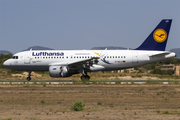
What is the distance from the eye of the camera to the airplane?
31.1 m

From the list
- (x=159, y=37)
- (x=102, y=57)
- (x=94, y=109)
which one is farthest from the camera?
(x=159, y=37)

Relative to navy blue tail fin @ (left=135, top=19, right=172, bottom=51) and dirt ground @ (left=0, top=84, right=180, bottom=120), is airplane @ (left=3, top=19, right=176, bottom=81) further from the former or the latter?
dirt ground @ (left=0, top=84, right=180, bottom=120)

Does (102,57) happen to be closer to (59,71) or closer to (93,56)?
(93,56)

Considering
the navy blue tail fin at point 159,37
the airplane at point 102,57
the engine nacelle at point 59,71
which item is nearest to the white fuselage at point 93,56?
the airplane at point 102,57

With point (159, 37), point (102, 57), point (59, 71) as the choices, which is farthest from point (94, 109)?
point (159, 37)

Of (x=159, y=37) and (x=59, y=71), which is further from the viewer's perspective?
(x=159, y=37)

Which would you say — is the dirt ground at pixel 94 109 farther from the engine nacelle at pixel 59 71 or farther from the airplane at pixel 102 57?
the airplane at pixel 102 57

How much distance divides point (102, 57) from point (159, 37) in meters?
7.11

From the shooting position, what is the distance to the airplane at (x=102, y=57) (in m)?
31.1

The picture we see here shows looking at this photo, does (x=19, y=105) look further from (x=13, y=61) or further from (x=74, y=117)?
(x=13, y=61)

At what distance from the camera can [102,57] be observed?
3150cm

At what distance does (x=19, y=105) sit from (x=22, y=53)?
19.5 metres

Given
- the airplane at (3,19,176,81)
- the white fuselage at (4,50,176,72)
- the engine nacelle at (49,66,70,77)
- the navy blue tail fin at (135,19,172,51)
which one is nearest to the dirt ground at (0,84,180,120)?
the engine nacelle at (49,66,70,77)

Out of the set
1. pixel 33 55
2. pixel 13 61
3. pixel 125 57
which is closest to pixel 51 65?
pixel 33 55
